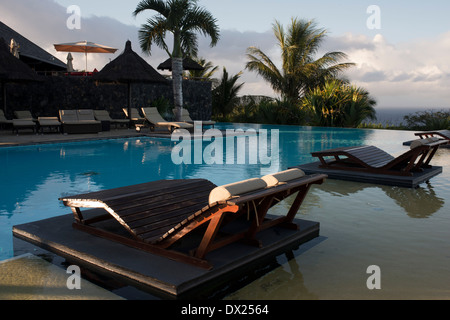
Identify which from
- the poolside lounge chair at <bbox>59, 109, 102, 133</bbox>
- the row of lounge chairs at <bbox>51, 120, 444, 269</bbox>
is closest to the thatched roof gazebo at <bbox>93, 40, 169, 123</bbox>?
the poolside lounge chair at <bbox>59, 109, 102, 133</bbox>

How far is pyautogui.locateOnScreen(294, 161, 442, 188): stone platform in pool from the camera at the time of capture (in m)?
6.94

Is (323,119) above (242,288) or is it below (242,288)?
above

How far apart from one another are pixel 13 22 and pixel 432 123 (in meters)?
25.7

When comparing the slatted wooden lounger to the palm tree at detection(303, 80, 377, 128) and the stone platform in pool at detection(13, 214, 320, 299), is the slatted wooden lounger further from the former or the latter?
the palm tree at detection(303, 80, 377, 128)

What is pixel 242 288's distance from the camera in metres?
3.18

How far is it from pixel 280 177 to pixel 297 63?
84.6ft

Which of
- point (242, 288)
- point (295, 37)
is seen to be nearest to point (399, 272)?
point (242, 288)

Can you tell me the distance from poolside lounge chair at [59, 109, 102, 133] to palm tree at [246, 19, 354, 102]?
1470cm

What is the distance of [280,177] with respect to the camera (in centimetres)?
346

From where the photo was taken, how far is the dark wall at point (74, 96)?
62.9ft

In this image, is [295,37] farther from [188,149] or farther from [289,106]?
[188,149]

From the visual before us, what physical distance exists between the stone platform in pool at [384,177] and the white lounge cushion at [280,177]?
12.8 ft

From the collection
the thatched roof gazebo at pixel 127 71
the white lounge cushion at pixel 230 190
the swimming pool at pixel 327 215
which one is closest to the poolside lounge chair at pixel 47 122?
the thatched roof gazebo at pixel 127 71

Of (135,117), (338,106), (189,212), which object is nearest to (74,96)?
(135,117)
